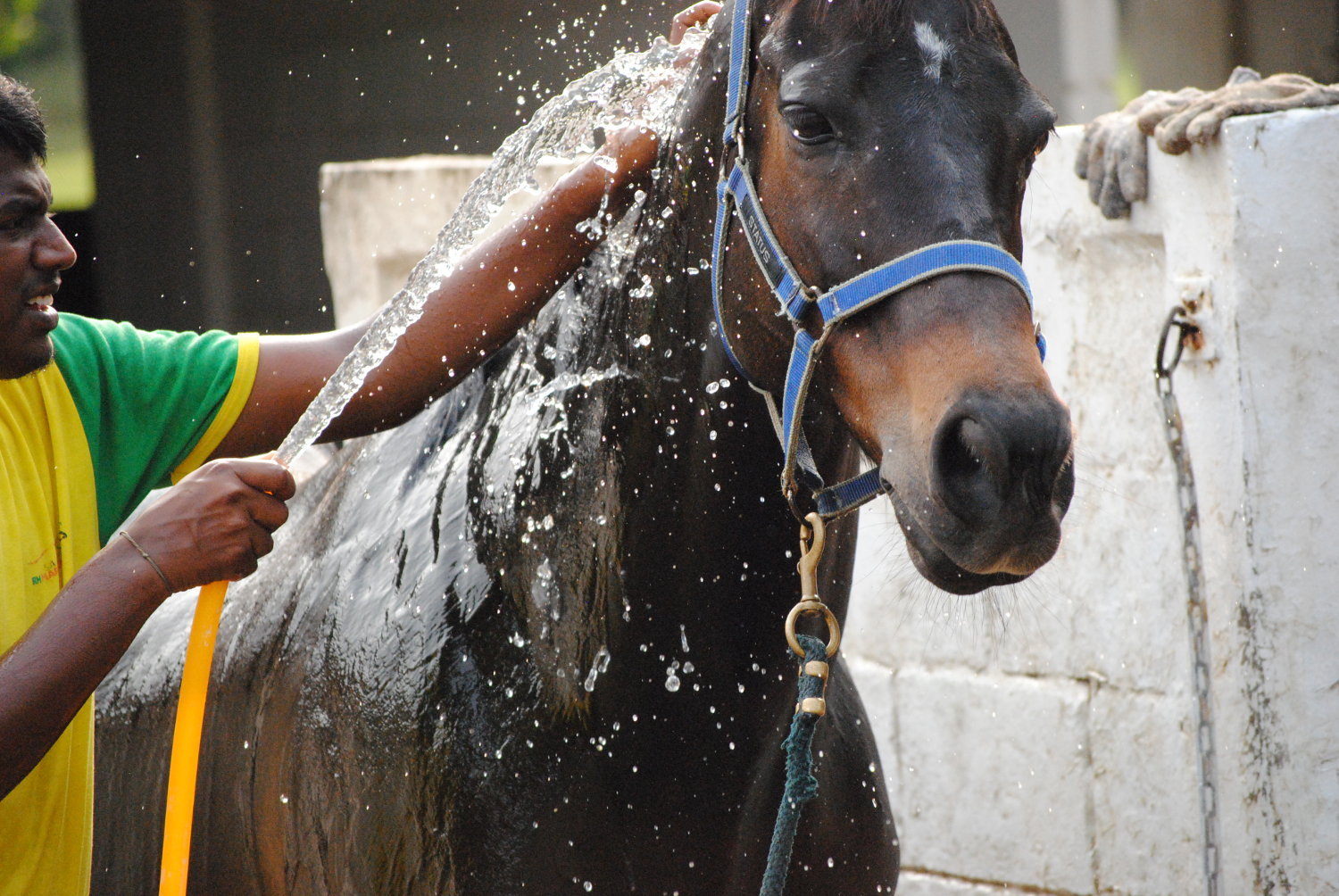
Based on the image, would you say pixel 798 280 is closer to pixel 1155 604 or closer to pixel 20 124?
pixel 20 124

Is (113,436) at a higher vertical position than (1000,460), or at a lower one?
lower

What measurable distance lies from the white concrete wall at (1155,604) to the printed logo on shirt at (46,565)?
170 cm

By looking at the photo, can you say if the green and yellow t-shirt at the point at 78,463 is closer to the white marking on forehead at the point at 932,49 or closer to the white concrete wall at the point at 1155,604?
the white marking on forehead at the point at 932,49

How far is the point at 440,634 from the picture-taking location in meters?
2.07

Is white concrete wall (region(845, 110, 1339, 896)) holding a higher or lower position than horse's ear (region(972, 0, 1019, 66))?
lower

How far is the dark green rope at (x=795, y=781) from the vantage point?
188 centimetres

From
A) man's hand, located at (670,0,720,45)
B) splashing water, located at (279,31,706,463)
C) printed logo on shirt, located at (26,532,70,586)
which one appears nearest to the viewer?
printed logo on shirt, located at (26,532,70,586)

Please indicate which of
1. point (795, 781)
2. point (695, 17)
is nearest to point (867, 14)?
point (695, 17)

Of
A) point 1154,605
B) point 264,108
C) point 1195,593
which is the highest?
point 264,108

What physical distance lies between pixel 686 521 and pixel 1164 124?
2062 millimetres

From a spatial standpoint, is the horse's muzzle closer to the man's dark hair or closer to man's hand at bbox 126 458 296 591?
man's hand at bbox 126 458 296 591

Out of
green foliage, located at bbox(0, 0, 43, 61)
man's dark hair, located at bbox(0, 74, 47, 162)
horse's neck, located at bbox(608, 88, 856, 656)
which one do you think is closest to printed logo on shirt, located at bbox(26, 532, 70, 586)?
man's dark hair, located at bbox(0, 74, 47, 162)

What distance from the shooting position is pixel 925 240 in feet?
5.43

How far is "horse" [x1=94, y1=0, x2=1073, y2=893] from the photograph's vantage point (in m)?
1.66
